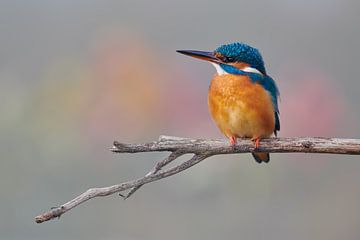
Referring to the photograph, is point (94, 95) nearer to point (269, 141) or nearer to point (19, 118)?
point (19, 118)

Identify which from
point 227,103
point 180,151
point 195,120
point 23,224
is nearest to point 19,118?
point 23,224

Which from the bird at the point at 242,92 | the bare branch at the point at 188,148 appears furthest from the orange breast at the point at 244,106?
the bare branch at the point at 188,148

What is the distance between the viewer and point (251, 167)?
2.41m

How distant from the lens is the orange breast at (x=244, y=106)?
1436 mm

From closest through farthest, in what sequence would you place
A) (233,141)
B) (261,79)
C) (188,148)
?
(188,148)
(233,141)
(261,79)

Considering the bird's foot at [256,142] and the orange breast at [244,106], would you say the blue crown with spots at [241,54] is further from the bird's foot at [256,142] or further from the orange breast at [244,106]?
the bird's foot at [256,142]

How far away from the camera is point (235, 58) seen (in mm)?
1446

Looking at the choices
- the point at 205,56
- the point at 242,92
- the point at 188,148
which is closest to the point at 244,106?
Answer: the point at 242,92

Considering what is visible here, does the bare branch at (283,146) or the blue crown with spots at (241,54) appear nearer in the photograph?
the bare branch at (283,146)

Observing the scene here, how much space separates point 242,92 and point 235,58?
8 centimetres

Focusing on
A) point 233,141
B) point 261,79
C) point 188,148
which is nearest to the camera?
point 188,148

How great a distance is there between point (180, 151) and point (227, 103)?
0.27 meters

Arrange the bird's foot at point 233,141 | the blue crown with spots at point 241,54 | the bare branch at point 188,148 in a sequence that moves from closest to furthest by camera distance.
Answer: the bare branch at point 188,148 < the bird's foot at point 233,141 < the blue crown with spots at point 241,54

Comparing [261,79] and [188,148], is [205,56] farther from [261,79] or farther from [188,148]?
[188,148]
